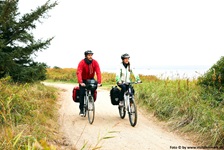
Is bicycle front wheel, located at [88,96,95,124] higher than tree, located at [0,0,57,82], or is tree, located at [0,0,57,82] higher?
tree, located at [0,0,57,82]

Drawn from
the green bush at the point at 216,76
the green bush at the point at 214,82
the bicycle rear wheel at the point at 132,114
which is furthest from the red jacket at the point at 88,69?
the green bush at the point at 216,76

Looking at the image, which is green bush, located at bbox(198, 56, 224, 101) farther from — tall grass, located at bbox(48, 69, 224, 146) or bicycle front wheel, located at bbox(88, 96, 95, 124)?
bicycle front wheel, located at bbox(88, 96, 95, 124)

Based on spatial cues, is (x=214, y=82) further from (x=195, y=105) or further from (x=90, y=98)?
(x=90, y=98)

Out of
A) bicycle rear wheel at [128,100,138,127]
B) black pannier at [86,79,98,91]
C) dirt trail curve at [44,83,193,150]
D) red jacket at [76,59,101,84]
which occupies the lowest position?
dirt trail curve at [44,83,193,150]

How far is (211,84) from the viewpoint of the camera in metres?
9.71

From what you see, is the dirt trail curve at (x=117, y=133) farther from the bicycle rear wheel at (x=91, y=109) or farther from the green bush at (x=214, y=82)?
the green bush at (x=214, y=82)

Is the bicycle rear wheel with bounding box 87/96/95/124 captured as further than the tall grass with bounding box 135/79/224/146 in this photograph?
Yes

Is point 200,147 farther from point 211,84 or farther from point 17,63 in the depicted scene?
point 17,63

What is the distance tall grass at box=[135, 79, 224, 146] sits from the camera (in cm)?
688

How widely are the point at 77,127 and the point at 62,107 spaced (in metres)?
3.70

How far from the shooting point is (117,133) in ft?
25.0

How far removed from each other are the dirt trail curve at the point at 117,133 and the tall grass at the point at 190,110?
43cm

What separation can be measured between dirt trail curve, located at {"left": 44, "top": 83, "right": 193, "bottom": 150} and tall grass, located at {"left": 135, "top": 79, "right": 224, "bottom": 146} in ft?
1.43

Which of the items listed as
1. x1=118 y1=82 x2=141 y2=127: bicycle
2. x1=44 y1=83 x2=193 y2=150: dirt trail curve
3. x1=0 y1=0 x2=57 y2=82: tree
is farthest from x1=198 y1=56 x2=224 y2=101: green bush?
x1=0 y1=0 x2=57 y2=82: tree
